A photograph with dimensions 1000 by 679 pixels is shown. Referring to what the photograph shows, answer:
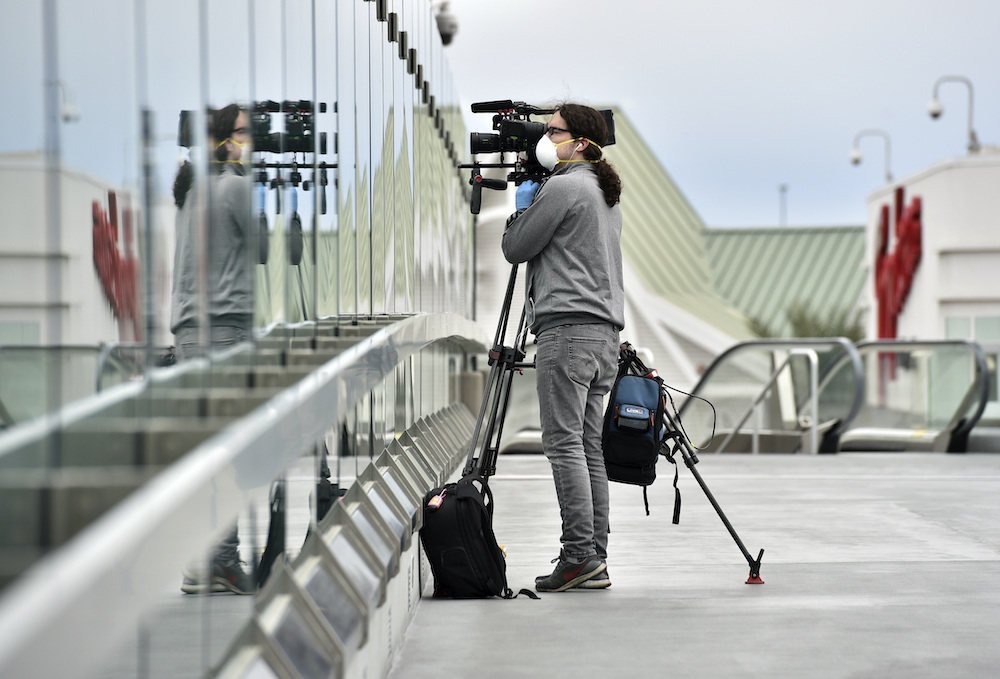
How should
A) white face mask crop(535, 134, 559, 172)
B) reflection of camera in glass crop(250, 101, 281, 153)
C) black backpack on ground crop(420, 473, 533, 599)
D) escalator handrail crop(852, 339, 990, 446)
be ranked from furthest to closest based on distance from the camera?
1. escalator handrail crop(852, 339, 990, 446)
2. white face mask crop(535, 134, 559, 172)
3. black backpack on ground crop(420, 473, 533, 599)
4. reflection of camera in glass crop(250, 101, 281, 153)

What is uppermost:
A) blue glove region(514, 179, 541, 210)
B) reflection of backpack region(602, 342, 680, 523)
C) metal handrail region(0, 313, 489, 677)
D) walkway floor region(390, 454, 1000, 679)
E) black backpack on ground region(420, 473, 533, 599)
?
blue glove region(514, 179, 541, 210)

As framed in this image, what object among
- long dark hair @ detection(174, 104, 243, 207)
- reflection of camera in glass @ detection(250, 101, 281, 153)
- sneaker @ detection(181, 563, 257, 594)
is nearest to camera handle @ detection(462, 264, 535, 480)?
reflection of camera in glass @ detection(250, 101, 281, 153)

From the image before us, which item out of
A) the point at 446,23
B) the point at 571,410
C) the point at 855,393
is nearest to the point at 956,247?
the point at 855,393

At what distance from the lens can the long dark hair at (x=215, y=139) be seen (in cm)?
166

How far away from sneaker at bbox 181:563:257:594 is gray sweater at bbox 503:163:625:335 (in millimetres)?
2415

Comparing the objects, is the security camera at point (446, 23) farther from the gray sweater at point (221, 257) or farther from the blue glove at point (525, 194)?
the gray sweater at point (221, 257)

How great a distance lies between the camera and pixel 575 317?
14.4 feet

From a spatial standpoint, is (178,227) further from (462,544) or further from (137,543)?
(462,544)

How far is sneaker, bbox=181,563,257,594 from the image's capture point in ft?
5.37

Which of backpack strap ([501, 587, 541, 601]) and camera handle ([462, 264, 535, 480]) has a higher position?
camera handle ([462, 264, 535, 480])

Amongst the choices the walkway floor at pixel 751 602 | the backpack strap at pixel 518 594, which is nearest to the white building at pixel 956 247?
the walkway floor at pixel 751 602

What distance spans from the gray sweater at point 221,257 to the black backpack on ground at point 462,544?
77.8 inches

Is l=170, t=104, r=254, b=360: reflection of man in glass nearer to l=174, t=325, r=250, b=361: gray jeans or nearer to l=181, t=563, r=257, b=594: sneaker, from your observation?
l=174, t=325, r=250, b=361: gray jeans

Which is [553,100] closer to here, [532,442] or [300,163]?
[300,163]
